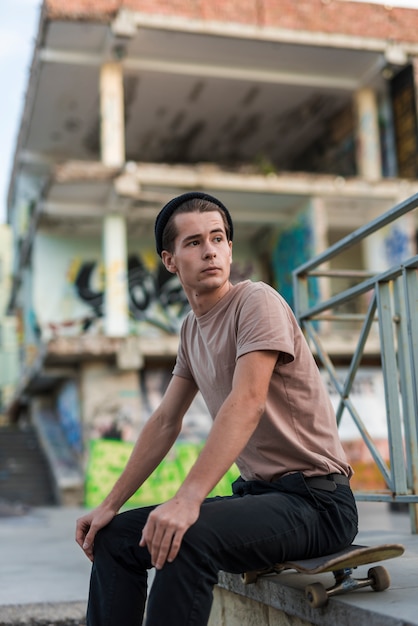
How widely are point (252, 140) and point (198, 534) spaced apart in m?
21.2

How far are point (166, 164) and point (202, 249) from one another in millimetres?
17268

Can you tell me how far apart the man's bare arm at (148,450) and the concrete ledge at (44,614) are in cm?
163

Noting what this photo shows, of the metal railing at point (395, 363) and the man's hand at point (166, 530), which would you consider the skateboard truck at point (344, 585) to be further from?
the metal railing at point (395, 363)

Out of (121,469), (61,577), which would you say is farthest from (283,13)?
(61,577)

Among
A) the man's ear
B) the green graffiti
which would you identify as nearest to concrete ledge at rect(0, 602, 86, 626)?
the man's ear

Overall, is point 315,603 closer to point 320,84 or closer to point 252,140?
point 320,84

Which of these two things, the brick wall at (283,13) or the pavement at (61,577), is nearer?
the pavement at (61,577)

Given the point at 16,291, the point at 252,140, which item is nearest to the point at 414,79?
the point at 252,140

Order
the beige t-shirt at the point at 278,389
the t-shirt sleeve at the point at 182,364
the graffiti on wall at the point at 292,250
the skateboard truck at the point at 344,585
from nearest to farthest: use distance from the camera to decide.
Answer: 1. the skateboard truck at the point at 344,585
2. the beige t-shirt at the point at 278,389
3. the t-shirt sleeve at the point at 182,364
4. the graffiti on wall at the point at 292,250

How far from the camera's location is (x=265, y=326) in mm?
2289

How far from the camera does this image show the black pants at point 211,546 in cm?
201

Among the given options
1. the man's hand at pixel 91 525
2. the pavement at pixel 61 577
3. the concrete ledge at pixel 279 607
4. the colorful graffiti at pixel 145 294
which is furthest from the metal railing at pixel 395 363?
the colorful graffiti at pixel 145 294

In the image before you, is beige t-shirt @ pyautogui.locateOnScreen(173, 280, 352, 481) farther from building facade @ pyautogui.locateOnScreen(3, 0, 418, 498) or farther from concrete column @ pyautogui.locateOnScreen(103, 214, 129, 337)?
concrete column @ pyautogui.locateOnScreen(103, 214, 129, 337)

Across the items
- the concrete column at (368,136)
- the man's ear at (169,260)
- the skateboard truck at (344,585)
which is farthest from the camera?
the concrete column at (368,136)
